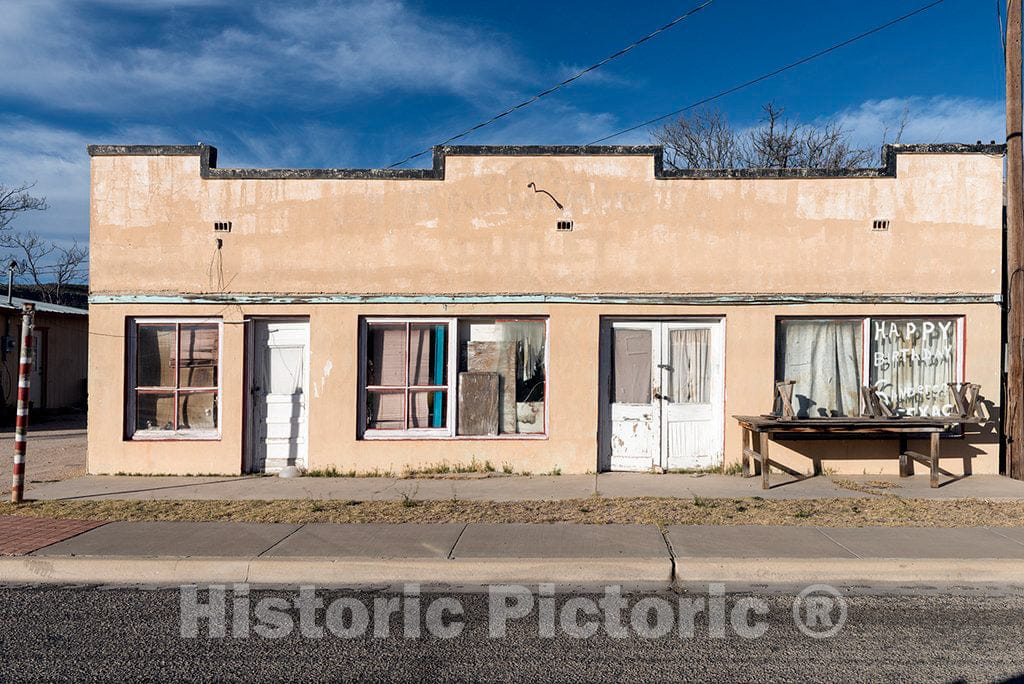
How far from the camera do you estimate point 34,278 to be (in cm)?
4234

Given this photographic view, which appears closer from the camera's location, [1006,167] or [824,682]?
[824,682]

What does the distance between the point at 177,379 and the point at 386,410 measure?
2.89 m

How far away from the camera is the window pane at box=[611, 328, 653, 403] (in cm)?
1124

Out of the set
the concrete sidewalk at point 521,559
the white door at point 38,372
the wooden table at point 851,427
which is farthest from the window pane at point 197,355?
the white door at point 38,372

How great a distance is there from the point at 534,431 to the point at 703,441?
7.49 ft

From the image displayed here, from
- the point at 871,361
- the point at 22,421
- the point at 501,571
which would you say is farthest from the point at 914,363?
the point at 22,421

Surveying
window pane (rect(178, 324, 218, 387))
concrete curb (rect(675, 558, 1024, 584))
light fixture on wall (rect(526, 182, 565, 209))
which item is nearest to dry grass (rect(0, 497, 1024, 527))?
concrete curb (rect(675, 558, 1024, 584))

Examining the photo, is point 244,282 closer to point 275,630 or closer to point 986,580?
point 275,630

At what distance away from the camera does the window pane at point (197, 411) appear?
1134cm

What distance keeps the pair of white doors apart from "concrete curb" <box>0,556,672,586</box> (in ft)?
14.2

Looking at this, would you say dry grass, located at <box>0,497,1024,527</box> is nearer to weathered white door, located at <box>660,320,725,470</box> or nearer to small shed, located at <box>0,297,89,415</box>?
weathered white door, located at <box>660,320,725,470</box>

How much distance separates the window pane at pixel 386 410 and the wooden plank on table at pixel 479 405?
82 centimetres

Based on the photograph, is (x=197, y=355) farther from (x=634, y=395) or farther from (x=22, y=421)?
(x=634, y=395)

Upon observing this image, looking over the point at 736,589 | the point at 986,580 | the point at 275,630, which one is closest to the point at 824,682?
the point at 736,589
